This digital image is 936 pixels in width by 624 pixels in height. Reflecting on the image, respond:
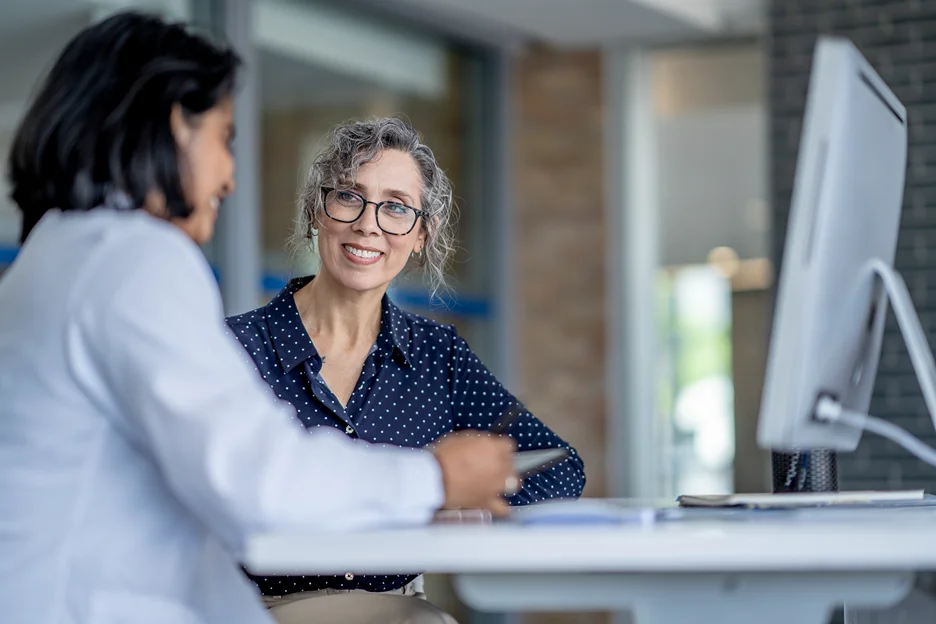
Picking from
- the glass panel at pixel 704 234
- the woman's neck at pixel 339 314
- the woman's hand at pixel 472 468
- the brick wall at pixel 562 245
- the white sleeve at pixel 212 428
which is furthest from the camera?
the brick wall at pixel 562 245

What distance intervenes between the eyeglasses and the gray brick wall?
293 cm

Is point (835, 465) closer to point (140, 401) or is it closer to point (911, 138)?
point (140, 401)

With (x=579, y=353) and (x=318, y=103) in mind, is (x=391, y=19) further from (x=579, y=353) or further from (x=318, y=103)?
(x=579, y=353)

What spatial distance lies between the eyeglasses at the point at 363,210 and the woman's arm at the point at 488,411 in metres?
0.24

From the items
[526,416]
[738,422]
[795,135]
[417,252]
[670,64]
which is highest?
[670,64]

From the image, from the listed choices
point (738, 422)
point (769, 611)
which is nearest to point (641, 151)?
point (738, 422)

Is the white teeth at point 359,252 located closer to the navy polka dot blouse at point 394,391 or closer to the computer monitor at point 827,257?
the navy polka dot blouse at point 394,391

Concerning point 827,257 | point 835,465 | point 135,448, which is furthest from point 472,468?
point 835,465

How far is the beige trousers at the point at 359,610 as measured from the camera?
6.05ft

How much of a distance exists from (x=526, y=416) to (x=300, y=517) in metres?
1.18

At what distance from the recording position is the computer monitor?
1.40 meters

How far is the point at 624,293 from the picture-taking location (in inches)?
237

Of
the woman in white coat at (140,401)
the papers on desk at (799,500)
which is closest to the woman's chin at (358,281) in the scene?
the papers on desk at (799,500)

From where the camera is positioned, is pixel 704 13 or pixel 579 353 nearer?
pixel 704 13
